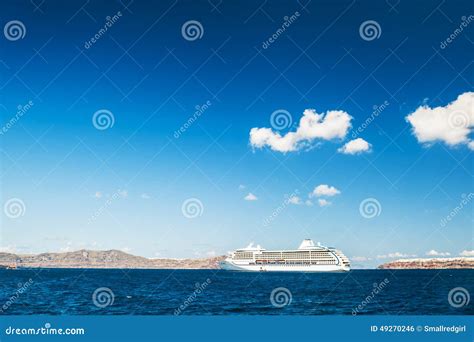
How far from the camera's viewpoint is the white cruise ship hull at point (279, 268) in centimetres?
8276

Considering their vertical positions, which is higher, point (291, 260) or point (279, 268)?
point (291, 260)

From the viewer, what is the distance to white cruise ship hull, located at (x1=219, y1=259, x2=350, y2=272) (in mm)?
82762

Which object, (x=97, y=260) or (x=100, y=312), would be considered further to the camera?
(x=97, y=260)

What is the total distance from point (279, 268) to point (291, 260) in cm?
310

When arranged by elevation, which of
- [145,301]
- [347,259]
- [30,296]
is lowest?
[30,296]

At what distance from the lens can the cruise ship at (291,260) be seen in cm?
8331

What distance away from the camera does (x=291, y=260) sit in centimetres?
8694

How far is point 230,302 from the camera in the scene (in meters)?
28.7

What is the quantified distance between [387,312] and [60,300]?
21043 millimetres

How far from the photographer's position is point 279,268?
87.6 metres

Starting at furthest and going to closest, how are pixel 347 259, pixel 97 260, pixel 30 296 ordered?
pixel 97 260, pixel 347 259, pixel 30 296

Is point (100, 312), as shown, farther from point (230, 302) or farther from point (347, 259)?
point (347, 259)
